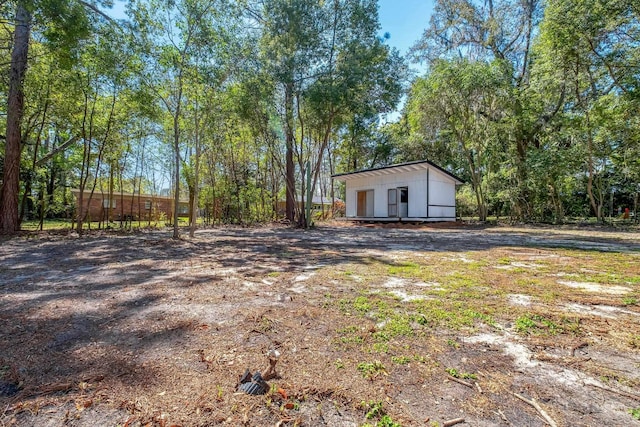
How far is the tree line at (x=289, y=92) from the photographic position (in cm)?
662

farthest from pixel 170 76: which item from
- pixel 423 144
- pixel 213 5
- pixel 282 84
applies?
pixel 423 144

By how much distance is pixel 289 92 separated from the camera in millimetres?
9750

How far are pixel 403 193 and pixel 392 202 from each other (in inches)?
27.0

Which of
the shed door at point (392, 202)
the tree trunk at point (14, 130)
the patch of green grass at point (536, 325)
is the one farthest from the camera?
the shed door at point (392, 202)

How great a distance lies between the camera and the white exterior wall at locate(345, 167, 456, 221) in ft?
43.2

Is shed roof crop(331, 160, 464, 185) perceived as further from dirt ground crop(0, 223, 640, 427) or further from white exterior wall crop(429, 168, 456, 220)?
dirt ground crop(0, 223, 640, 427)

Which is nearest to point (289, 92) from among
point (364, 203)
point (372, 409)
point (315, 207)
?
point (364, 203)

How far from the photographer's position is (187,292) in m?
2.69

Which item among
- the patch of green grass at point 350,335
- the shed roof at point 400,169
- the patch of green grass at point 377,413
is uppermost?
the shed roof at point 400,169

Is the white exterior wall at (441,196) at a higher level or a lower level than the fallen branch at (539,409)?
higher

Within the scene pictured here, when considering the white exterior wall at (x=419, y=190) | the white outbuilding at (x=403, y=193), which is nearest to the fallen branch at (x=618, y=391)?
the white outbuilding at (x=403, y=193)

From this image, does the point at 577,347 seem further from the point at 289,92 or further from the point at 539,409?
the point at 289,92

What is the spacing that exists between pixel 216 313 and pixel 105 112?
9075 millimetres

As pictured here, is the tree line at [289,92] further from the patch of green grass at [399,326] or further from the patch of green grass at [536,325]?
the patch of green grass at [536,325]
